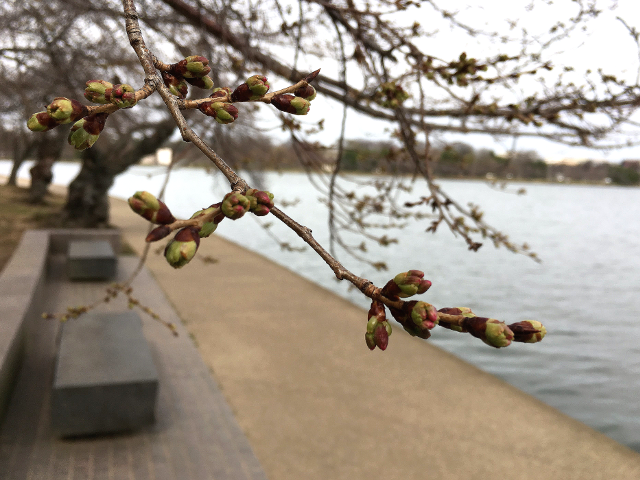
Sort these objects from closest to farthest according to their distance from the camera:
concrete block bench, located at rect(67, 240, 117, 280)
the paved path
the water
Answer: the paved path → the water → concrete block bench, located at rect(67, 240, 117, 280)

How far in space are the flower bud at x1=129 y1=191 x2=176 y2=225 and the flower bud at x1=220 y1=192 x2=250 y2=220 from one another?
73 mm

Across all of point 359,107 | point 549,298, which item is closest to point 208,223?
point 359,107

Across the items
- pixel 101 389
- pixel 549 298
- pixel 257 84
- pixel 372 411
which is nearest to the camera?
pixel 257 84

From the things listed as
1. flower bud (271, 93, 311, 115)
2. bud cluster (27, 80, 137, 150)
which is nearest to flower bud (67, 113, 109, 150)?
bud cluster (27, 80, 137, 150)

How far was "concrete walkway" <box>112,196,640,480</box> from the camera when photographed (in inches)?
162

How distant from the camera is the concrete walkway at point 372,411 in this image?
4.11m

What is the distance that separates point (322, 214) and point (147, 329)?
20.9 metres

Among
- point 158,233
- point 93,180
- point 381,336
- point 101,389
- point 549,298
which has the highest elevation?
point 158,233

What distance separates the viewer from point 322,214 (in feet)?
89.5

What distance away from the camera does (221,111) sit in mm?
812

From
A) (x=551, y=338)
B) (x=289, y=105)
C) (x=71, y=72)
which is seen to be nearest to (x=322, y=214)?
(x=551, y=338)

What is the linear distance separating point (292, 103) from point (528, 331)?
47 centimetres

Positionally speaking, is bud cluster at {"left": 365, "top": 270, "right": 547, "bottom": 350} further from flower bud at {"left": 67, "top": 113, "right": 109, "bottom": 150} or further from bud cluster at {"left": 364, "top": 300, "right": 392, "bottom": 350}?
flower bud at {"left": 67, "top": 113, "right": 109, "bottom": 150}

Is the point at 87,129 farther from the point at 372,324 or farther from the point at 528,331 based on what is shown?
the point at 528,331
